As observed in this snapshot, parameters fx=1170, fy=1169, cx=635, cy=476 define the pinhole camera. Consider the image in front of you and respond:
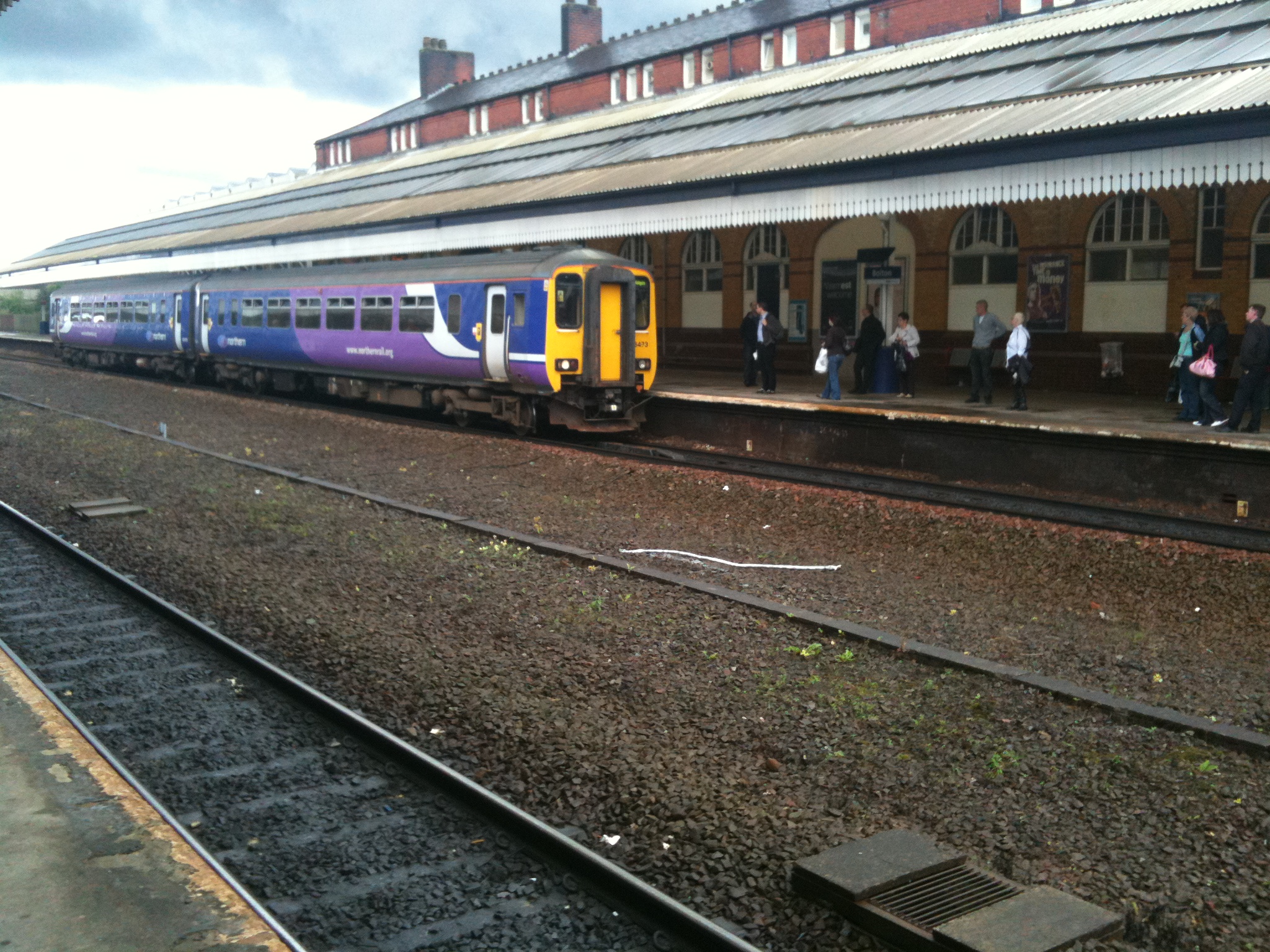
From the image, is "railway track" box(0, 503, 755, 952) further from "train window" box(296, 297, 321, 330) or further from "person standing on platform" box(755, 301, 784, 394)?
"train window" box(296, 297, 321, 330)

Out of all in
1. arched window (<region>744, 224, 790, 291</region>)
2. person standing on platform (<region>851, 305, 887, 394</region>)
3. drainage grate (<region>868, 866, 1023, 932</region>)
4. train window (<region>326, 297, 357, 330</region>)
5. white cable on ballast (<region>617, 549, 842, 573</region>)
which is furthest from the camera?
arched window (<region>744, 224, 790, 291</region>)

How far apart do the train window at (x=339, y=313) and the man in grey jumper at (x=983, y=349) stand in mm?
10999

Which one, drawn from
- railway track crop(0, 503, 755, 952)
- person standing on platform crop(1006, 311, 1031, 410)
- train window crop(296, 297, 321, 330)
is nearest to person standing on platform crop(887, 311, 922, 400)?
person standing on platform crop(1006, 311, 1031, 410)

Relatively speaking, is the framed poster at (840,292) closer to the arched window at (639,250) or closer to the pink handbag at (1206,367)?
the arched window at (639,250)

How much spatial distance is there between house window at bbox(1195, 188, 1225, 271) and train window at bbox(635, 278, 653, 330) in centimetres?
848

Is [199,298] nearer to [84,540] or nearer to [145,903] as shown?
[84,540]

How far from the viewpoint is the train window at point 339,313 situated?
21.4 metres

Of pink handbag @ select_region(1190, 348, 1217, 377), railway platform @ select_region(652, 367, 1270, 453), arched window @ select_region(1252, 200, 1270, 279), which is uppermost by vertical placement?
arched window @ select_region(1252, 200, 1270, 279)

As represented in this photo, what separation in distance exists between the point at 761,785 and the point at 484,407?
45.5ft

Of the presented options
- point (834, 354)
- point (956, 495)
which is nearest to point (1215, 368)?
point (956, 495)

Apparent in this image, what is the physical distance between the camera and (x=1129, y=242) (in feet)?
62.3

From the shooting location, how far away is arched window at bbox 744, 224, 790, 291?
2527cm

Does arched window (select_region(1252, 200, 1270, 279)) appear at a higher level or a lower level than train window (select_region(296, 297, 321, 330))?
higher

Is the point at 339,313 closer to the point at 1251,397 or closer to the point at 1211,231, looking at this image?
the point at 1211,231
